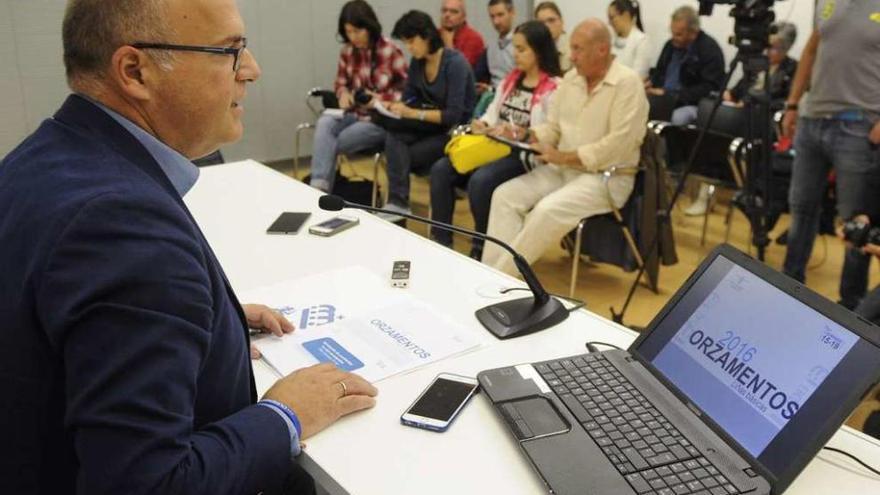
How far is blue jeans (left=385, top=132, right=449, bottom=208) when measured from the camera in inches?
159

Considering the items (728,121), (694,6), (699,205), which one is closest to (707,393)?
(728,121)

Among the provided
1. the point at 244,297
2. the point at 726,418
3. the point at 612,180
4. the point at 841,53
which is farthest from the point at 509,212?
the point at 726,418

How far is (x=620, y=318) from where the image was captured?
113 inches

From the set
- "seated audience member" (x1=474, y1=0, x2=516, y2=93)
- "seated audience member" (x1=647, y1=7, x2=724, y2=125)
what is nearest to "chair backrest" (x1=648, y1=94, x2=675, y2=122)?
"seated audience member" (x1=647, y1=7, x2=724, y2=125)

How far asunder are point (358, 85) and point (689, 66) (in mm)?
2271

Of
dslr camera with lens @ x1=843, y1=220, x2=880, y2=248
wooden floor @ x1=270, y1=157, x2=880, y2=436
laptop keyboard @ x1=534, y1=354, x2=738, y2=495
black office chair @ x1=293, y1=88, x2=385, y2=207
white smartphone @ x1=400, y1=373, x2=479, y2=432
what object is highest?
laptop keyboard @ x1=534, y1=354, x2=738, y2=495

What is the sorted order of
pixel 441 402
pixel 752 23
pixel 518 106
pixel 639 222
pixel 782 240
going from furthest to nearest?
pixel 782 240 < pixel 518 106 < pixel 639 222 < pixel 752 23 < pixel 441 402

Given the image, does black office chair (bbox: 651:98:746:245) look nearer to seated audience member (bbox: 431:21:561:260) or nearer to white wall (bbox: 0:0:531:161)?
seated audience member (bbox: 431:21:561:260)

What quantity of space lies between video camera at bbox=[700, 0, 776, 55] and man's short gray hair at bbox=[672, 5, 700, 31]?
268 cm

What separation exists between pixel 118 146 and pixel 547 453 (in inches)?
26.9

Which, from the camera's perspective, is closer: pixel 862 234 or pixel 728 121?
pixel 862 234

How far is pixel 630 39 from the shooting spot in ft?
17.7

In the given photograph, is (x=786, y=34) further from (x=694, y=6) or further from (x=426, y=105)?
(x=426, y=105)

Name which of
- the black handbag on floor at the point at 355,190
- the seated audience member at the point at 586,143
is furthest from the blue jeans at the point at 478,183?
the black handbag on floor at the point at 355,190
